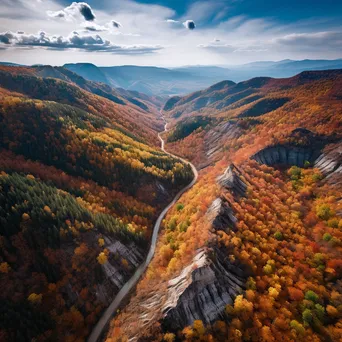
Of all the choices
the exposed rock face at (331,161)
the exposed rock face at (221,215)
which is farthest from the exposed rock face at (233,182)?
the exposed rock face at (331,161)

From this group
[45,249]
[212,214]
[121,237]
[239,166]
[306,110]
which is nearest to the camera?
[45,249]

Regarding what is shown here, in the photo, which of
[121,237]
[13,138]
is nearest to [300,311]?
[121,237]

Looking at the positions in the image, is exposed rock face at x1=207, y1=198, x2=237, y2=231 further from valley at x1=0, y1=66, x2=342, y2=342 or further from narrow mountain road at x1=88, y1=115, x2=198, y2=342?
narrow mountain road at x1=88, y1=115, x2=198, y2=342

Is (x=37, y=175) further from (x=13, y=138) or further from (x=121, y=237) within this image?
(x=121, y=237)

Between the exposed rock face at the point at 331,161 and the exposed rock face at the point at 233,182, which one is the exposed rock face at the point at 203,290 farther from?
the exposed rock face at the point at 331,161

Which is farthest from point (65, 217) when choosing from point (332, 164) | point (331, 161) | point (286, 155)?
point (331, 161)

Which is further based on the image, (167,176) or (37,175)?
(167,176)

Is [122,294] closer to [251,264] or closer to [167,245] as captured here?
[167,245]
